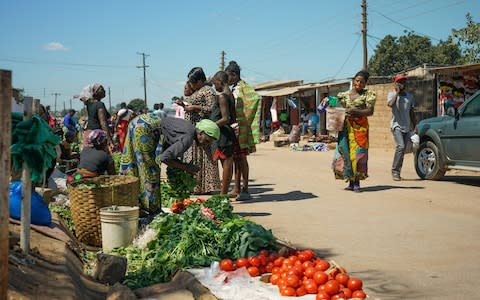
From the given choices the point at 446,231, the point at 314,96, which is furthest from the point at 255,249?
the point at 314,96

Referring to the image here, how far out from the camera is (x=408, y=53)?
53.7m

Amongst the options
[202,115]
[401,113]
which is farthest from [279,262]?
[401,113]

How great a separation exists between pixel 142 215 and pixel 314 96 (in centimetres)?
2293

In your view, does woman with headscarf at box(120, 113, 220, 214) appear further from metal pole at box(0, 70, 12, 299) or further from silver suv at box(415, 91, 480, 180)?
silver suv at box(415, 91, 480, 180)

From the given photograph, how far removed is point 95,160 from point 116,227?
1.53 meters

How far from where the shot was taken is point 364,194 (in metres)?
8.78

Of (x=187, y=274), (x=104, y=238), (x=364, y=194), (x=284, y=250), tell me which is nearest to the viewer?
(x=187, y=274)

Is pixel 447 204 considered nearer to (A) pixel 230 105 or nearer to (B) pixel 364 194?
(B) pixel 364 194

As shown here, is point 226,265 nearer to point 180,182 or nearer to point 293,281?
point 293,281

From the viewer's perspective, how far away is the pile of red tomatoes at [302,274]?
3.64 m

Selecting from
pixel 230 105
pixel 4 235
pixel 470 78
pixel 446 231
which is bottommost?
pixel 446 231

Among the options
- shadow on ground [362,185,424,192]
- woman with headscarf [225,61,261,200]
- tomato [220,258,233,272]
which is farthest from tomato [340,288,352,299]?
shadow on ground [362,185,424,192]

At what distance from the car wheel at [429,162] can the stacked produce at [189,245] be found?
655 centimetres

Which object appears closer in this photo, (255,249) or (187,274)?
(187,274)
